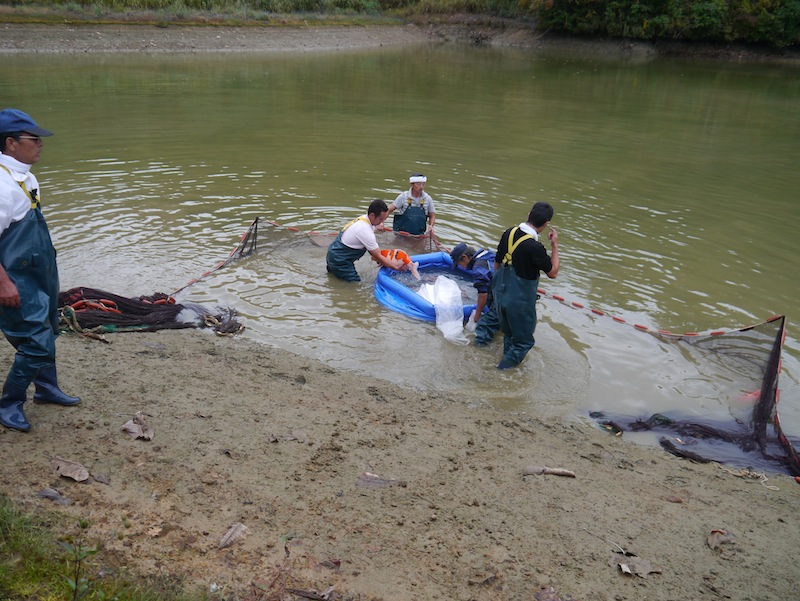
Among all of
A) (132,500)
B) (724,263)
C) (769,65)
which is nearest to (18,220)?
(132,500)

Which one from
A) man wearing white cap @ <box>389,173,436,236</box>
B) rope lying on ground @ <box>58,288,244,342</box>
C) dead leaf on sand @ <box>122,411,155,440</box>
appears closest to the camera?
dead leaf on sand @ <box>122,411,155,440</box>

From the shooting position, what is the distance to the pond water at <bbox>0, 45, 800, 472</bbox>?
25.2 ft

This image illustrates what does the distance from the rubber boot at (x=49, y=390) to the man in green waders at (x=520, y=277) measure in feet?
14.4

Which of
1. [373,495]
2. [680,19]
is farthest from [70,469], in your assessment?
[680,19]

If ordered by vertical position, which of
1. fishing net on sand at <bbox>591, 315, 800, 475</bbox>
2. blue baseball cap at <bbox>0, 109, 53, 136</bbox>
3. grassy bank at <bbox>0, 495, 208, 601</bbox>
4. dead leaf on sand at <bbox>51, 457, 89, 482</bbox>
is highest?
blue baseball cap at <bbox>0, 109, 53, 136</bbox>

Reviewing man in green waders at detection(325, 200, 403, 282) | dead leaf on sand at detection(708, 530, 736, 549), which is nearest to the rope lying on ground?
man in green waders at detection(325, 200, 403, 282)

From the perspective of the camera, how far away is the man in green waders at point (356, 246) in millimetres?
9148

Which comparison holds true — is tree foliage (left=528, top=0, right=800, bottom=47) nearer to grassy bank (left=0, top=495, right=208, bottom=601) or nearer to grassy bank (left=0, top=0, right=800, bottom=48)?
grassy bank (left=0, top=0, right=800, bottom=48)

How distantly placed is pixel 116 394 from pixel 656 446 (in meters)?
5.08

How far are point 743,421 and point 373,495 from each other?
4360 mm

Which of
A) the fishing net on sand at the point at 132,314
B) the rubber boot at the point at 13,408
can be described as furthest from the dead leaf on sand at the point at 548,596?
the fishing net on sand at the point at 132,314

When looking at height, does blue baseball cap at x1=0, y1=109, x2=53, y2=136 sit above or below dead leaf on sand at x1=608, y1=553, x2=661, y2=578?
above

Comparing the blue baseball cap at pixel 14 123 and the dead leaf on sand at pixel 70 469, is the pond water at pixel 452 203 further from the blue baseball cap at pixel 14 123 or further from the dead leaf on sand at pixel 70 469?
the blue baseball cap at pixel 14 123

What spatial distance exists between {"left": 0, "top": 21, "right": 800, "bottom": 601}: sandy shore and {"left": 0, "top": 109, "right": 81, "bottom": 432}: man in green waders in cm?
42
